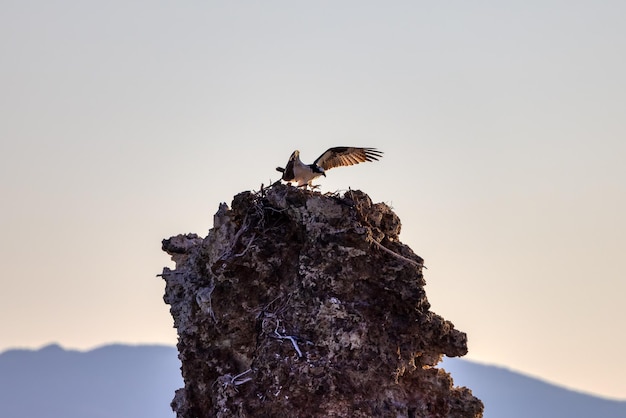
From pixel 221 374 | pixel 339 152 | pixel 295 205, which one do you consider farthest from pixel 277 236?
pixel 339 152

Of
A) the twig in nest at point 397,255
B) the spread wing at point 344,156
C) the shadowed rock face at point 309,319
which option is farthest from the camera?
the spread wing at point 344,156

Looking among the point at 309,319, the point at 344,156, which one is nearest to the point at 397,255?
the point at 309,319

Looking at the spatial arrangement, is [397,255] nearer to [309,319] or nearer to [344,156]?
[309,319]

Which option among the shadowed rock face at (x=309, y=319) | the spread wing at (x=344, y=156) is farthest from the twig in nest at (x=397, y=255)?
the spread wing at (x=344, y=156)

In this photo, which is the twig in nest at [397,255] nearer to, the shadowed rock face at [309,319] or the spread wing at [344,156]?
the shadowed rock face at [309,319]

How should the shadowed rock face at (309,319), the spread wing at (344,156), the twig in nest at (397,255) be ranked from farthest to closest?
the spread wing at (344,156) < the twig in nest at (397,255) < the shadowed rock face at (309,319)

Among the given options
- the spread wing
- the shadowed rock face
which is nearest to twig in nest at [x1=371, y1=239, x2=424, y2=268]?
the shadowed rock face
